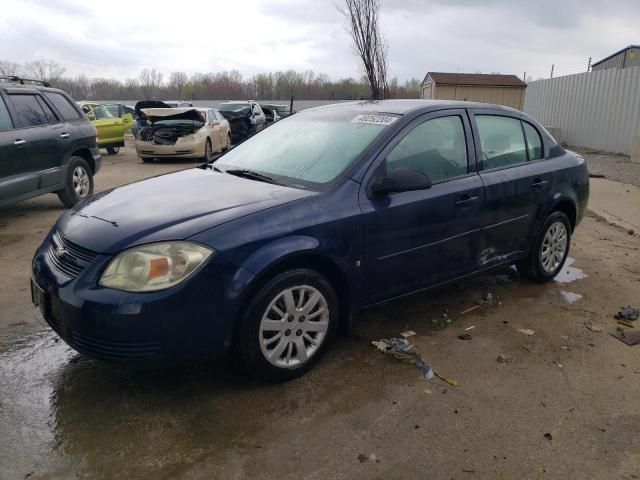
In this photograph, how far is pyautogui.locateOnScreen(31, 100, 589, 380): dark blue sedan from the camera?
274cm

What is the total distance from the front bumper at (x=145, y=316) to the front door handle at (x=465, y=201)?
1.85 metres

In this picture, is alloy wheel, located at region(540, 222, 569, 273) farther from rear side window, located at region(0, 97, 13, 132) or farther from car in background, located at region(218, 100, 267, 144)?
car in background, located at region(218, 100, 267, 144)

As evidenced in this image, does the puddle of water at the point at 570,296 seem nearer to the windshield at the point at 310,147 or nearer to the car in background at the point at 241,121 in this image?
the windshield at the point at 310,147

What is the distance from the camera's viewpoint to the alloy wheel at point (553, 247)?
4840 millimetres

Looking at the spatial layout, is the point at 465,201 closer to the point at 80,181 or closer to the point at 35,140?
the point at 35,140

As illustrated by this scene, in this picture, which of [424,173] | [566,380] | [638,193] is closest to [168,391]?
[424,173]

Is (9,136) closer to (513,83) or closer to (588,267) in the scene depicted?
(588,267)

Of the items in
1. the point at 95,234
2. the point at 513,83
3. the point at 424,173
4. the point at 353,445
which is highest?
the point at 513,83

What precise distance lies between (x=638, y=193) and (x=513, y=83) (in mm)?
19804

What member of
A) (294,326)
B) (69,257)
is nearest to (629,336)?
(294,326)

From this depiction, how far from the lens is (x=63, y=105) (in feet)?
25.7

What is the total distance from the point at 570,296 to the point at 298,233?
9.63 feet

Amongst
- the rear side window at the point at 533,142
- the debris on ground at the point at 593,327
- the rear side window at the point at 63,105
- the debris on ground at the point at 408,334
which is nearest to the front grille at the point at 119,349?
the debris on ground at the point at 408,334

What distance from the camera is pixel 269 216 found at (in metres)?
3.01
